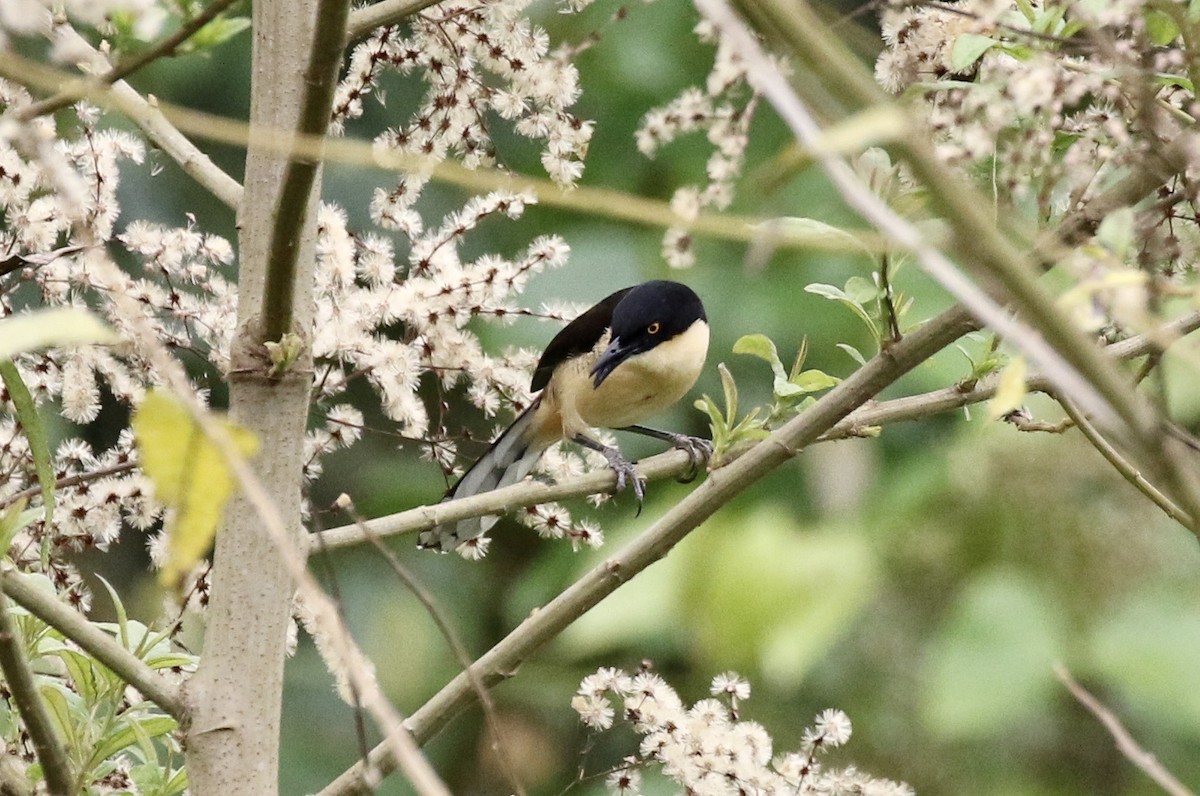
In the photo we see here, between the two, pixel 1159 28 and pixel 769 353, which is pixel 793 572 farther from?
pixel 1159 28

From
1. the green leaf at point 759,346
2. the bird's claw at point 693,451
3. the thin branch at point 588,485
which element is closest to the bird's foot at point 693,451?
the bird's claw at point 693,451

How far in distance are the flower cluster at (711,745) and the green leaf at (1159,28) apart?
2.46 ft

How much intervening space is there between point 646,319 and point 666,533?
1.64 metres

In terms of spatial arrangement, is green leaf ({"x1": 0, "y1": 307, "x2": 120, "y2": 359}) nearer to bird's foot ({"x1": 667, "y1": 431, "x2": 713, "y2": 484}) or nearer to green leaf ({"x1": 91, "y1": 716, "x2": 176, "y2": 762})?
green leaf ({"x1": 91, "y1": 716, "x2": 176, "y2": 762})

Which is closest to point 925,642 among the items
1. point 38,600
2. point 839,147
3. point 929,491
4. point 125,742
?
point 929,491

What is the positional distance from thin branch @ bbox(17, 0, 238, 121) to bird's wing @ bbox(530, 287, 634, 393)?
199cm

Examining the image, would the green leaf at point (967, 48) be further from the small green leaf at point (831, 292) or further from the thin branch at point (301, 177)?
the thin branch at point (301, 177)

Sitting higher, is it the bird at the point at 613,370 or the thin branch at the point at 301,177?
the bird at the point at 613,370

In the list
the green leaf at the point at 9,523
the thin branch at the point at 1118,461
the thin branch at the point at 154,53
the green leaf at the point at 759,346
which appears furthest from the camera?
the green leaf at the point at 759,346

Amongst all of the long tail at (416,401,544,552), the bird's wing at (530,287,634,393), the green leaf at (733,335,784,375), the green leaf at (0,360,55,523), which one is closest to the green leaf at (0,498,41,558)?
the green leaf at (0,360,55,523)

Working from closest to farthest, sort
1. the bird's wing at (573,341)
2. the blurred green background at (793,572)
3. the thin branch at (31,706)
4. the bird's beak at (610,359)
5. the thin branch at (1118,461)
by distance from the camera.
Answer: the thin branch at (31,706) < the thin branch at (1118,461) < the blurred green background at (793,572) < the bird's beak at (610,359) < the bird's wing at (573,341)

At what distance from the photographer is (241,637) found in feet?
4.41

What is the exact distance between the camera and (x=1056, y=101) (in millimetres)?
951

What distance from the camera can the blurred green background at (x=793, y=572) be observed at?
89.6 inches
